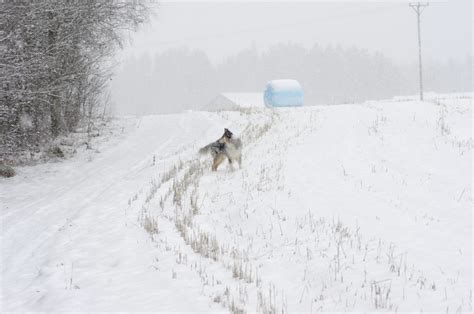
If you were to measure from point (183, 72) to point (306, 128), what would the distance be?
3958 inches

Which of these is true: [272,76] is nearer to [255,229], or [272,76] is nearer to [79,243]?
[255,229]

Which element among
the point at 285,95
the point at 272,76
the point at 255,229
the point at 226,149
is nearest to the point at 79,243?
the point at 255,229

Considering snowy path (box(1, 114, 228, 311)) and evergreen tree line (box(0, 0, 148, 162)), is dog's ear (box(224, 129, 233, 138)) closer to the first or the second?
snowy path (box(1, 114, 228, 311))

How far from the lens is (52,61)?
13.8m

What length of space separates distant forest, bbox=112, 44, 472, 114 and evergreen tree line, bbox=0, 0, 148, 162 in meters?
70.1

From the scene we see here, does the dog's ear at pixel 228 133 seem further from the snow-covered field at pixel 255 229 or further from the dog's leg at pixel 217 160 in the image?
the snow-covered field at pixel 255 229

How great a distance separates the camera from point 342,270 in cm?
549

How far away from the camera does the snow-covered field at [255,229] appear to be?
4.98 metres

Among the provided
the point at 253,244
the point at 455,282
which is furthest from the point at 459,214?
the point at 253,244

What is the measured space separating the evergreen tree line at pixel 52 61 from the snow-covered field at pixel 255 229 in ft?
6.14

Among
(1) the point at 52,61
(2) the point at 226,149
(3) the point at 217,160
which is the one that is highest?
(1) the point at 52,61

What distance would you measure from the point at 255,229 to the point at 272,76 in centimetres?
10044

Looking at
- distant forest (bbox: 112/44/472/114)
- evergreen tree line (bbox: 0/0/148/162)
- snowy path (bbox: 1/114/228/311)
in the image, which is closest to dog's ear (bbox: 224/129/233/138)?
snowy path (bbox: 1/114/228/311)

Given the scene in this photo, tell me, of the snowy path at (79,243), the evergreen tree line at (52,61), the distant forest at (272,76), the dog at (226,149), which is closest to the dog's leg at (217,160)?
the dog at (226,149)
